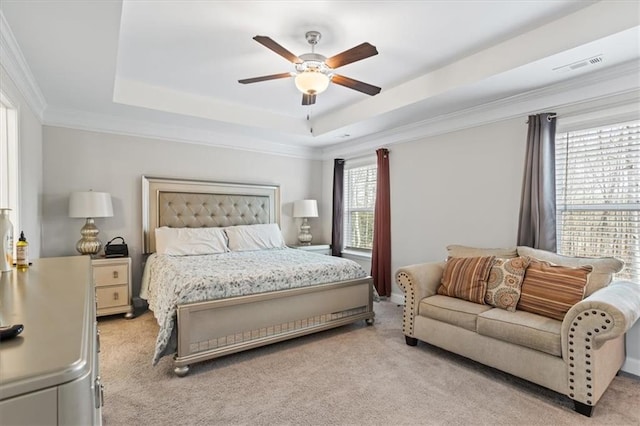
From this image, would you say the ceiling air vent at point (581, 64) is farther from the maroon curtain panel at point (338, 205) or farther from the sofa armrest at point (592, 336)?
the maroon curtain panel at point (338, 205)

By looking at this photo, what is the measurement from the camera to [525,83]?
294cm

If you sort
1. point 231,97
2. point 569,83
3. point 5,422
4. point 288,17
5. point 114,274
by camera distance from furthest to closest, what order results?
point 231,97 < point 114,274 < point 569,83 < point 288,17 < point 5,422

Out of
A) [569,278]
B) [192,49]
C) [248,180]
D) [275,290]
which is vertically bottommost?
[275,290]

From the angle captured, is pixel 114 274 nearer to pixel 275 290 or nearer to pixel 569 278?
pixel 275 290

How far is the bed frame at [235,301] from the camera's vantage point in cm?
262

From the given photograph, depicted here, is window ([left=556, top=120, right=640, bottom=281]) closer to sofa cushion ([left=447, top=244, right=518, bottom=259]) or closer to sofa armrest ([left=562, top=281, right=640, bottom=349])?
sofa cushion ([left=447, top=244, right=518, bottom=259])

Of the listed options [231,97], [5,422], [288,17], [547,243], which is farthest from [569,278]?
[231,97]

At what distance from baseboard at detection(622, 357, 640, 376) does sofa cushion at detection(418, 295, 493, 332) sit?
1126 millimetres

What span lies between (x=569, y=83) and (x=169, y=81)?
3.89 metres

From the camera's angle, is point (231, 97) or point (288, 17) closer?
point (288, 17)

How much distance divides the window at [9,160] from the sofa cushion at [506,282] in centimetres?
393

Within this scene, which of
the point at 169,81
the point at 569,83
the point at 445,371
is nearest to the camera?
the point at 445,371

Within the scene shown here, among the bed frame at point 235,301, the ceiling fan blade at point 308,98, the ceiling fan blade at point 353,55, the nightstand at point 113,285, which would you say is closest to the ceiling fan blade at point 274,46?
the ceiling fan blade at point 353,55

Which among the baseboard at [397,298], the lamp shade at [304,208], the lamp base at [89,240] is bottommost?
the baseboard at [397,298]
